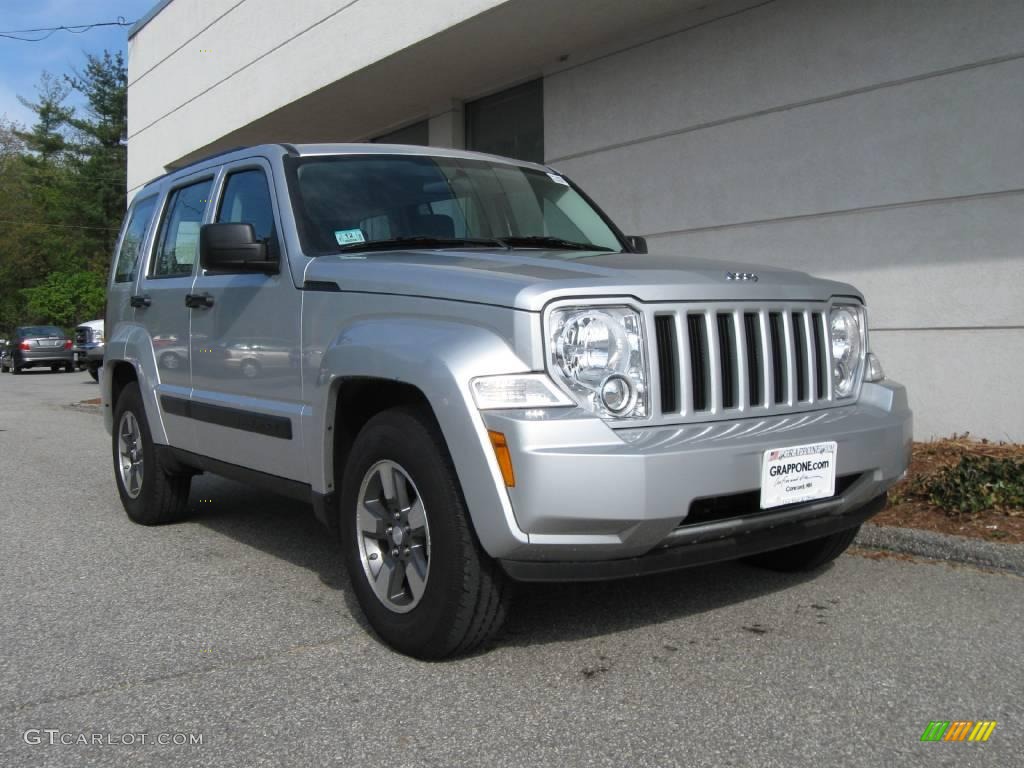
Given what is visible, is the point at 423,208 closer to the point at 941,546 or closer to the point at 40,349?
the point at 941,546

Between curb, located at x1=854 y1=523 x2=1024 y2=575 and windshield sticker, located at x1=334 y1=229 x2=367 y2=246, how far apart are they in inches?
116

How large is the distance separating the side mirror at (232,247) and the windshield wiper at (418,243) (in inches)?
13.7

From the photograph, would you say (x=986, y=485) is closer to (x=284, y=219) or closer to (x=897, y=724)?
(x=897, y=724)

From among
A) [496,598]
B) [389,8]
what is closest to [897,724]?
[496,598]

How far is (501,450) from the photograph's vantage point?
3066 millimetres

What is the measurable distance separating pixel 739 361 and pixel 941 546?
2.12 metres

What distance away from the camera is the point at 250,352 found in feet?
14.8

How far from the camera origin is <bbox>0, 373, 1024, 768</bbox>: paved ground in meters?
2.84

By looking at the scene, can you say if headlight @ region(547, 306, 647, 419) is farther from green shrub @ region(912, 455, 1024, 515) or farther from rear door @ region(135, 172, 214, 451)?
green shrub @ region(912, 455, 1024, 515)

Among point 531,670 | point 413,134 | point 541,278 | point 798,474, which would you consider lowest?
point 531,670

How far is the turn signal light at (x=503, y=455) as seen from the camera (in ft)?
10.00

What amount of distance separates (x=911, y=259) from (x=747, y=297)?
435 centimetres

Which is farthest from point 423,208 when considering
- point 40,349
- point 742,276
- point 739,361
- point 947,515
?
point 40,349

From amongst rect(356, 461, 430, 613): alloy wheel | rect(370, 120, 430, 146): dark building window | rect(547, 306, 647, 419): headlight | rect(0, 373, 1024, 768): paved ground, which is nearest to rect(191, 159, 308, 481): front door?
rect(356, 461, 430, 613): alloy wheel
